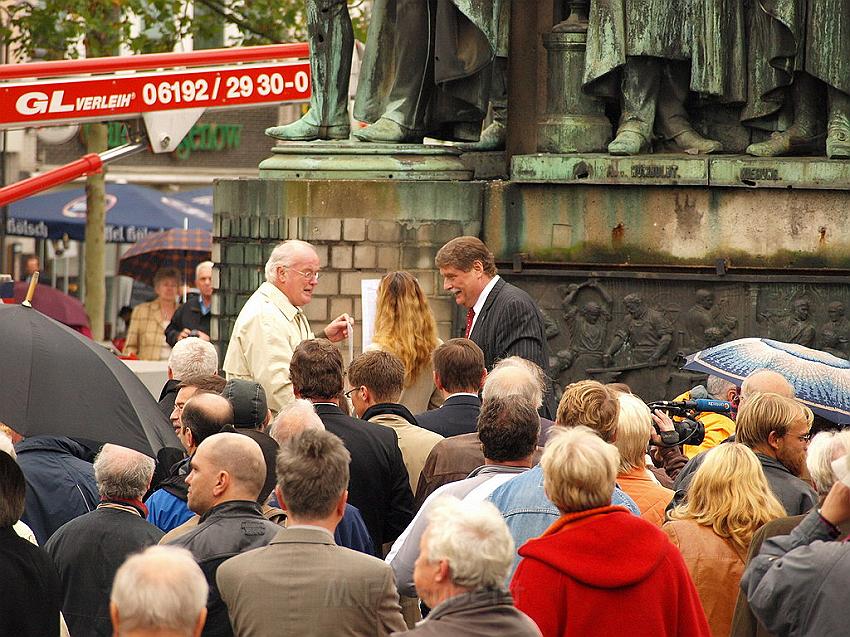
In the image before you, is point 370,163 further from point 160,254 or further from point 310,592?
point 310,592

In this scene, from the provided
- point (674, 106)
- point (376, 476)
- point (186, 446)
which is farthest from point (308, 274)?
point (674, 106)

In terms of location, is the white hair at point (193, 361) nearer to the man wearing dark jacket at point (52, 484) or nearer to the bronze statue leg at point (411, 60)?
the man wearing dark jacket at point (52, 484)

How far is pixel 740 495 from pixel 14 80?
1283cm

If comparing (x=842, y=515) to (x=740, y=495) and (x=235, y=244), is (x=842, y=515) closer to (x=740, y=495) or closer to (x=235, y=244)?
(x=740, y=495)

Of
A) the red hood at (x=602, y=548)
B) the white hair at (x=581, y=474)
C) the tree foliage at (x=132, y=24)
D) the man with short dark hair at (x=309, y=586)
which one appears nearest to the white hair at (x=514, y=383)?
the white hair at (x=581, y=474)

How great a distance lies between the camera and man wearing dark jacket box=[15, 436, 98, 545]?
26.2 ft

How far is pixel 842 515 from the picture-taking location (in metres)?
6.13

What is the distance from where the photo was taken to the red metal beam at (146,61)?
59.5ft

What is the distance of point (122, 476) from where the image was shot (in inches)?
281

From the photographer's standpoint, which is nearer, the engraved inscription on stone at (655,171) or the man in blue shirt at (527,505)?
the man in blue shirt at (527,505)

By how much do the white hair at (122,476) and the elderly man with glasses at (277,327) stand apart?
375 cm

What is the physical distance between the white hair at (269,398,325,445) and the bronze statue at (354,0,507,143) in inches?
282

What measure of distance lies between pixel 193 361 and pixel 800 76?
6395 mm

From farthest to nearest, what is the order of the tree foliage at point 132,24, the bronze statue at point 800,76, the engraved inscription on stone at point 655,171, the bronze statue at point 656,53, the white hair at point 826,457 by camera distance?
the tree foliage at point 132,24 → the bronze statue at point 656,53 → the engraved inscription on stone at point 655,171 → the bronze statue at point 800,76 → the white hair at point 826,457
